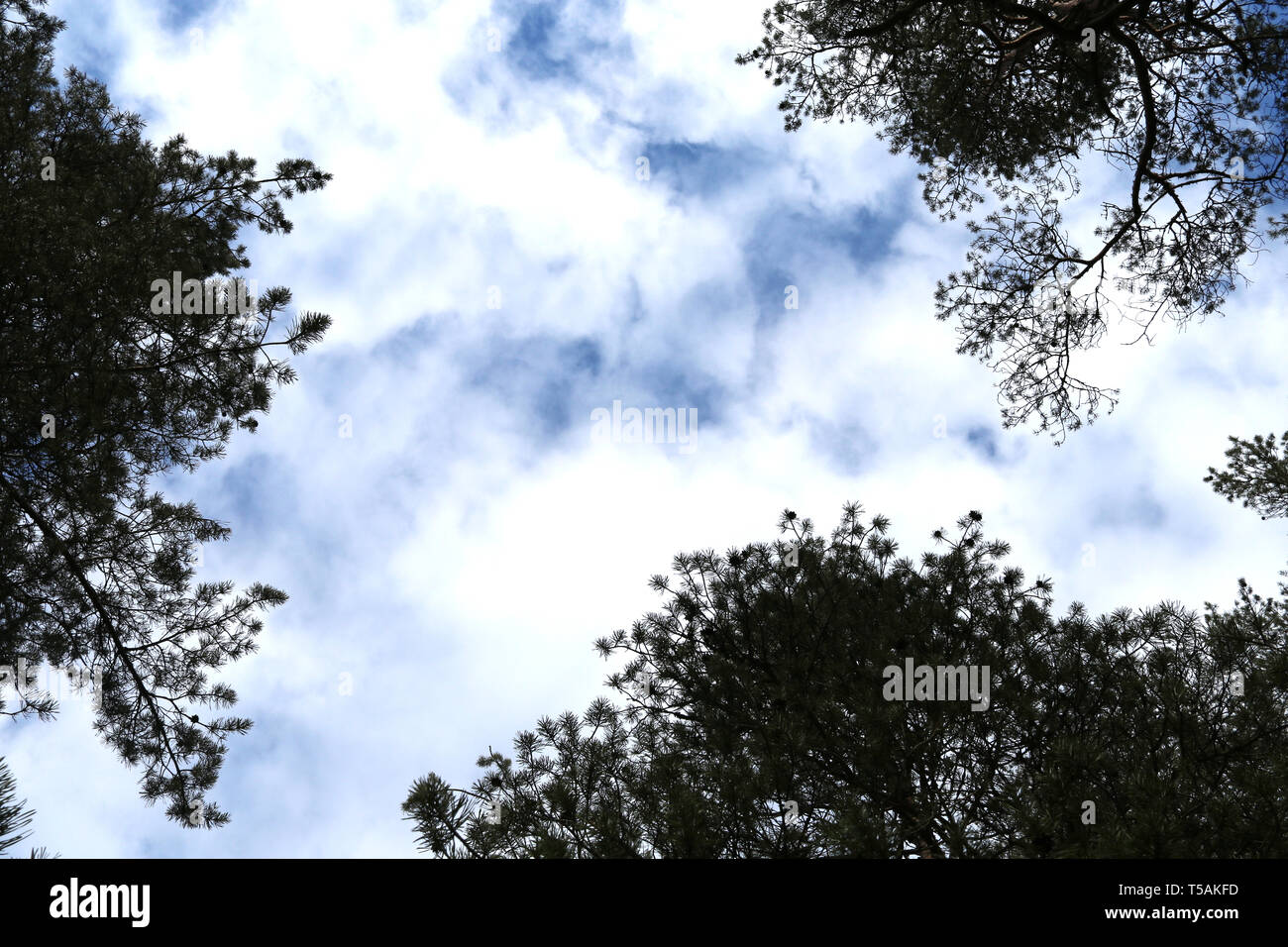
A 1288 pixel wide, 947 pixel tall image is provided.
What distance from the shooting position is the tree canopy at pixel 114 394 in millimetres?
3959

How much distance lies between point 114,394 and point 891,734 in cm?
542

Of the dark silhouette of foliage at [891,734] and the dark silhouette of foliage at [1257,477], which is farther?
the dark silhouette of foliage at [1257,477]

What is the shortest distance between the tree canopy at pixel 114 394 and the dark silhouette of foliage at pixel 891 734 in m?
3.08

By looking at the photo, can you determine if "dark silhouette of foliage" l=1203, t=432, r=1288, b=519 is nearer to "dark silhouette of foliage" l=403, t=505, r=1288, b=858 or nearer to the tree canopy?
"dark silhouette of foliage" l=403, t=505, r=1288, b=858

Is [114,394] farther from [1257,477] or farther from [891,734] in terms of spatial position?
[1257,477]

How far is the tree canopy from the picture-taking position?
13.0ft

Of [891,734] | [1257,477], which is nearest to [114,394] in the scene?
[891,734]

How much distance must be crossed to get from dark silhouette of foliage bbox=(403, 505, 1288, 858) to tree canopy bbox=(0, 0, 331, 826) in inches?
121

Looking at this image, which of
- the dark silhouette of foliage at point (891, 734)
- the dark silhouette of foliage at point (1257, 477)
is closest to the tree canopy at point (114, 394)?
the dark silhouette of foliage at point (891, 734)

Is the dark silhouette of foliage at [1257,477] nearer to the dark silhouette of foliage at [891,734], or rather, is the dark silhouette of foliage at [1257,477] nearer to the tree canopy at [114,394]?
the dark silhouette of foliage at [891,734]

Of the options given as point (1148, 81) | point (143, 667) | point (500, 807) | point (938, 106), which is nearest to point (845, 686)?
point (500, 807)

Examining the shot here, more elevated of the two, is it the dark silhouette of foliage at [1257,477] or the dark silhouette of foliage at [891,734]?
the dark silhouette of foliage at [1257,477]

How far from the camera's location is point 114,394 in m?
4.07

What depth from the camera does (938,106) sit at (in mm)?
6551
